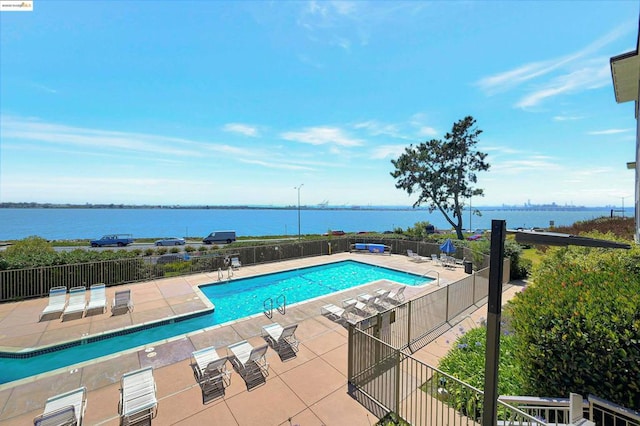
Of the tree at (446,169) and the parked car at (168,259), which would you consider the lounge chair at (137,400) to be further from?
the tree at (446,169)

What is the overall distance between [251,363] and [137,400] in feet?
7.74

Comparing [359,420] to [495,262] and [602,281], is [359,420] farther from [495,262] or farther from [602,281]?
[602,281]

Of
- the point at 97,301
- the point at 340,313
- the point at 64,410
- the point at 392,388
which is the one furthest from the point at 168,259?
the point at 392,388

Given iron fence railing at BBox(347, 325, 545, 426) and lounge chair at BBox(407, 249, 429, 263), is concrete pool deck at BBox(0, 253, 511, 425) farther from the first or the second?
lounge chair at BBox(407, 249, 429, 263)

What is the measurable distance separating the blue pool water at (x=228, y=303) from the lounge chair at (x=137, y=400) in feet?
10.6

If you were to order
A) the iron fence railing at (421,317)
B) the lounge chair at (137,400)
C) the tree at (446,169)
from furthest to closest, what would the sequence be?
1. the tree at (446,169)
2. the iron fence railing at (421,317)
3. the lounge chair at (137,400)

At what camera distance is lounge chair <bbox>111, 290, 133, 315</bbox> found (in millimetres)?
9727

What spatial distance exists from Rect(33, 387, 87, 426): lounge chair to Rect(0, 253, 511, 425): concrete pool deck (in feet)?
0.99

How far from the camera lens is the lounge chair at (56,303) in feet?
30.1

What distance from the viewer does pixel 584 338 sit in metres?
3.43

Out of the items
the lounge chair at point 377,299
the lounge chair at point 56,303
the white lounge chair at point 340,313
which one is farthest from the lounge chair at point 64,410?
the lounge chair at point 377,299

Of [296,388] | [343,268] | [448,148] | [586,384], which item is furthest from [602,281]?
[448,148]

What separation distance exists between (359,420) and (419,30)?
12.4 m

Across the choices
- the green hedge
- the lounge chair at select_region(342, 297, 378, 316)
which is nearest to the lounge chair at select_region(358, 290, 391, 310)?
the lounge chair at select_region(342, 297, 378, 316)
